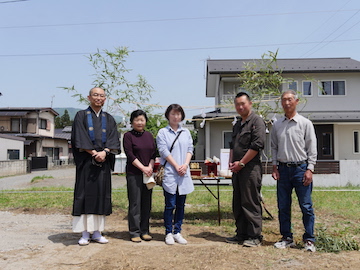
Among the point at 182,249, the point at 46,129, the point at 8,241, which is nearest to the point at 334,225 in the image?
the point at 182,249

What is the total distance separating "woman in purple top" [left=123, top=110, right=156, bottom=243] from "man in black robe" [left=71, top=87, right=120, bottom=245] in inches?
9.8

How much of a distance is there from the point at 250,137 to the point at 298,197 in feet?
2.97

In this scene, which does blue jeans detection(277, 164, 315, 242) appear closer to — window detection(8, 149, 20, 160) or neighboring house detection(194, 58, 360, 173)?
neighboring house detection(194, 58, 360, 173)

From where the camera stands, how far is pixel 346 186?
40.4ft

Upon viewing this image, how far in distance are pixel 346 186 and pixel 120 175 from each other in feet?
38.6

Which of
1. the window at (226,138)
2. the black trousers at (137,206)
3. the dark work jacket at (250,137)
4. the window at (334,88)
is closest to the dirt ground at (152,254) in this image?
the black trousers at (137,206)

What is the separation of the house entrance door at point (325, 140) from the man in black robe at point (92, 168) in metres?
15.4

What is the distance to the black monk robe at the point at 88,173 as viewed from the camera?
4.17 metres

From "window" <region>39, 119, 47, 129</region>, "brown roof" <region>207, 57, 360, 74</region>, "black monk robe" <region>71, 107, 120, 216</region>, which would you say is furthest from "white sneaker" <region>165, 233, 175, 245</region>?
"window" <region>39, 119, 47, 129</region>

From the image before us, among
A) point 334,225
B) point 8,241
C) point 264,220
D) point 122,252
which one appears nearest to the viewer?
point 122,252

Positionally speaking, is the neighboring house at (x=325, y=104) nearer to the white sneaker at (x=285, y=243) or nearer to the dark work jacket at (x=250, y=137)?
the dark work jacket at (x=250, y=137)

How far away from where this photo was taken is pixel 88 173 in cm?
423

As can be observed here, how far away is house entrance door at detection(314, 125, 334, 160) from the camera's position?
17.5 metres

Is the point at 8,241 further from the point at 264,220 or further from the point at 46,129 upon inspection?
the point at 46,129
